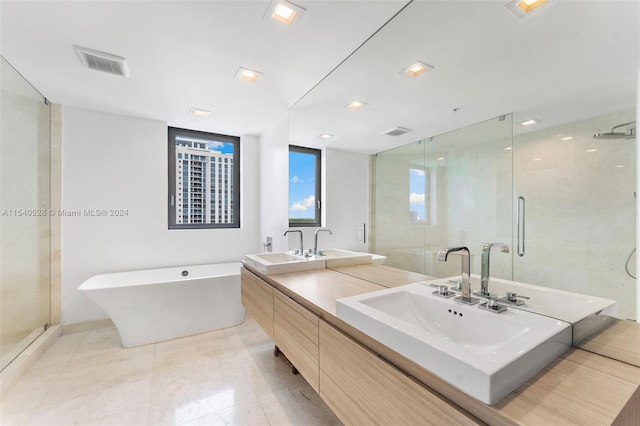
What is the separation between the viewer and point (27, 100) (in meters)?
2.34

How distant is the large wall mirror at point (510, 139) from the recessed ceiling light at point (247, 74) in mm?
877

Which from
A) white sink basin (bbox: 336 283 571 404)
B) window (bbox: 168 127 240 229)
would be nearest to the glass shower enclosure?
white sink basin (bbox: 336 283 571 404)

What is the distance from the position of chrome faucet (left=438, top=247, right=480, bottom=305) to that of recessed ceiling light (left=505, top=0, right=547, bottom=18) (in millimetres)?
940

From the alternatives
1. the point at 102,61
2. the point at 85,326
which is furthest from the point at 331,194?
the point at 85,326

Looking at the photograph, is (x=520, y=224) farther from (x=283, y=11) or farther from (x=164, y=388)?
(x=164, y=388)

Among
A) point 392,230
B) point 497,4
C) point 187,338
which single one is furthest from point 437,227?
point 187,338

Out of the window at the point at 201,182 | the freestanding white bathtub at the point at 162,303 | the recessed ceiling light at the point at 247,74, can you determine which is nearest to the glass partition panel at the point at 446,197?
the recessed ceiling light at the point at 247,74

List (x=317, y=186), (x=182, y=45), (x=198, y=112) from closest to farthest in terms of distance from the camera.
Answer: (x=182, y=45)
(x=317, y=186)
(x=198, y=112)

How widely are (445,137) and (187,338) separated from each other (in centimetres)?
284

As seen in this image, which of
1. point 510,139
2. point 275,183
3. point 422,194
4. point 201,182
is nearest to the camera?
point 510,139

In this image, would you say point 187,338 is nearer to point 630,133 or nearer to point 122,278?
point 122,278

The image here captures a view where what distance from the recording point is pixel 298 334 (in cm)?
138

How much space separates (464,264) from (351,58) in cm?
151

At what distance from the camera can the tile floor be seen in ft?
5.22
